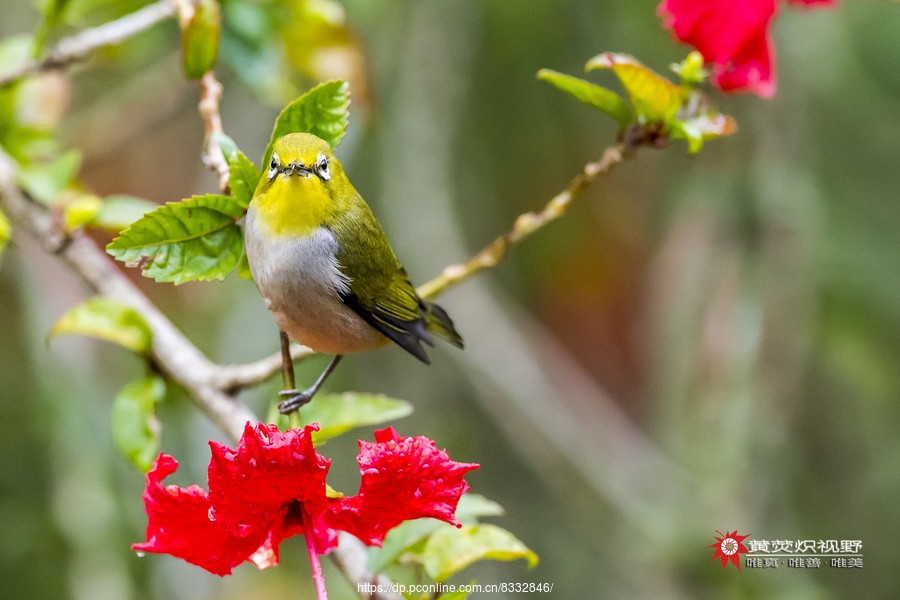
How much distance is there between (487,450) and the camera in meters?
3.99

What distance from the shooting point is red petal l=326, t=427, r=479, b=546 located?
0.98 m

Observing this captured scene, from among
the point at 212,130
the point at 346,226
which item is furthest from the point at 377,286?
the point at 212,130

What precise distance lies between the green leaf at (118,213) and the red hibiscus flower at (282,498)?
2.57 feet

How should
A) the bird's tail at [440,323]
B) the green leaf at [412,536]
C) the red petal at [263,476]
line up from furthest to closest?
1. the bird's tail at [440,323]
2. the green leaf at [412,536]
3. the red petal at [263,476]

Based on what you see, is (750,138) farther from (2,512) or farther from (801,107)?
(2,512)

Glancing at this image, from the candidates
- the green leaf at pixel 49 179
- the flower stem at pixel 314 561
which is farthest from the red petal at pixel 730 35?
the green leaf at pixel 49 179

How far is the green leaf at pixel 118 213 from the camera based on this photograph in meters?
1.68

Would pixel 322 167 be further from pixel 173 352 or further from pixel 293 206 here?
pixel 173 352

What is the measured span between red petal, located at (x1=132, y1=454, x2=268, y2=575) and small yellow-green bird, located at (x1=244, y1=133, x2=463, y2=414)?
0.16 metres

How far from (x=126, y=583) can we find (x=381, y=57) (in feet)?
6.86

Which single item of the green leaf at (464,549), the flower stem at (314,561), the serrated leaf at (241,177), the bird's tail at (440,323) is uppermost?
the bird's tail at (440,323)

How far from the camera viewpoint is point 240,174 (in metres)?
1.14

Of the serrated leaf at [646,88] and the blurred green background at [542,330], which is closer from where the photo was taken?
the serrated leaf at [646,88]

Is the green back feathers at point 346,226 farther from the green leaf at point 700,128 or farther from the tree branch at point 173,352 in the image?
the green leaf at point 700,128
